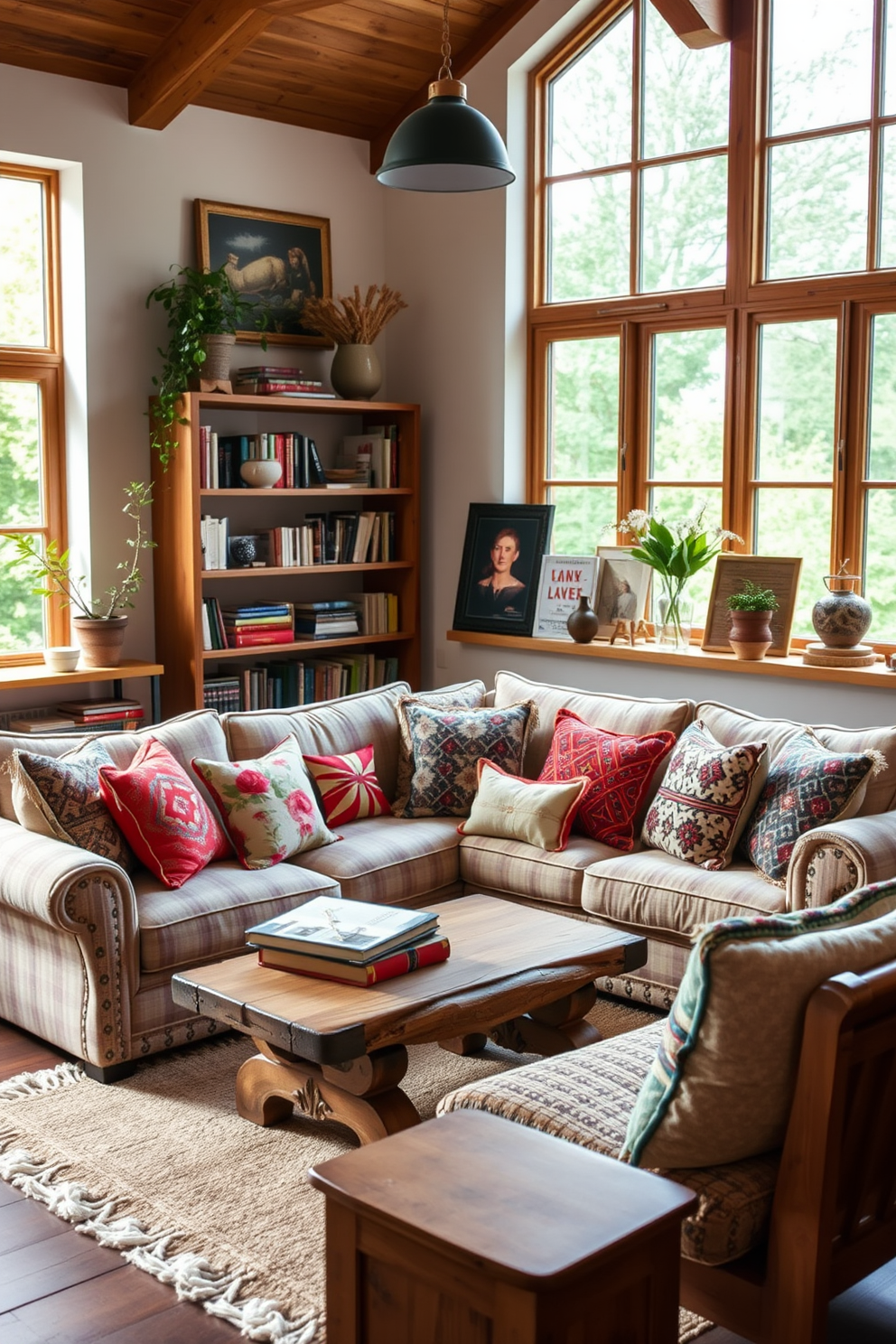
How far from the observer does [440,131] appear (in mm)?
3568

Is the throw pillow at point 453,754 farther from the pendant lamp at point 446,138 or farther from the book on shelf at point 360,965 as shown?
the pendant lamp at point 446,138

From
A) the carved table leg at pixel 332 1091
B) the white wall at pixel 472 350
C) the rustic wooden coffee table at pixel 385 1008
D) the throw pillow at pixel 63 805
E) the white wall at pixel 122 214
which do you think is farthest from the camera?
the white wall at pixel 472 350

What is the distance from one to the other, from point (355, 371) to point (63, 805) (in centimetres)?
290

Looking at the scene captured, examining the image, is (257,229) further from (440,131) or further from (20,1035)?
(20,1035)

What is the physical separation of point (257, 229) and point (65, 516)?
4.93ft

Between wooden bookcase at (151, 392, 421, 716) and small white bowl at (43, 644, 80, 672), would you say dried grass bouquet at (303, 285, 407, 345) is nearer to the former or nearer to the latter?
wooden bookcase at (151, 392, 421, 716)

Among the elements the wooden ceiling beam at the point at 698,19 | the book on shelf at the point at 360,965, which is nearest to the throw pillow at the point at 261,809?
the book on shelf at the point at 360,965

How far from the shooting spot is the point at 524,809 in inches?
175

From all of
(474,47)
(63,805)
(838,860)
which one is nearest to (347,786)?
(63,805)

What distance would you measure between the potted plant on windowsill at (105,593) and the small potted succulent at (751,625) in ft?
7.64

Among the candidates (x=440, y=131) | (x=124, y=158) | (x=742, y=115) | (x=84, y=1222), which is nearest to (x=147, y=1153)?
(x=84, y=1222)

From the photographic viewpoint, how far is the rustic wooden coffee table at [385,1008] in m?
2.97

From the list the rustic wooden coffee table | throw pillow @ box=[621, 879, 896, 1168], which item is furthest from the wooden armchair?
the rustic wooden coffee table

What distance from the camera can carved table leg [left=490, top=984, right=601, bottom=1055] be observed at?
3.65m
